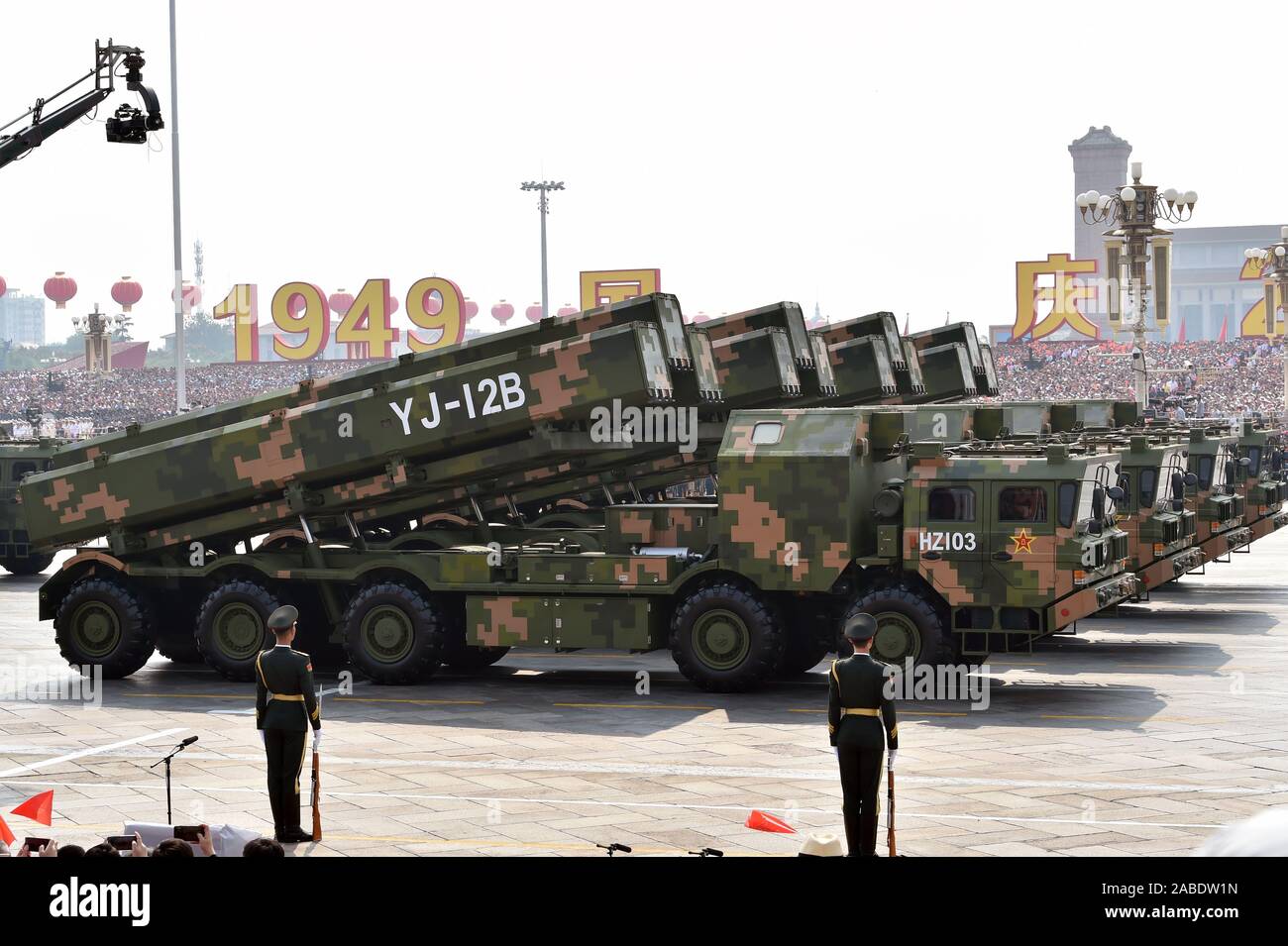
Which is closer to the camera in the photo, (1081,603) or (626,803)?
(626,803)

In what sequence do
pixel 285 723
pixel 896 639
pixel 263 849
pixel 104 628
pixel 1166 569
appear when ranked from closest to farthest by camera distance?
pixel 263 849 < pixel 285 723 < pixel 896 639 < pixel 104 628 < pixel 1166 569

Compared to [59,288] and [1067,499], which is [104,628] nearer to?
[1067,499]

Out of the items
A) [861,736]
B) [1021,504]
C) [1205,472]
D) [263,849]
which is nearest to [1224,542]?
[1205,472]

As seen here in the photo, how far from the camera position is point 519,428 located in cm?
1712

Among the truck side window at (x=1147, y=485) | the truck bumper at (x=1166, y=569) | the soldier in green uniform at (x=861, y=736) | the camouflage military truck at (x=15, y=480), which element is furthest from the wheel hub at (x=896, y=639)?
the camouflage military truck at (x=15, y=480)

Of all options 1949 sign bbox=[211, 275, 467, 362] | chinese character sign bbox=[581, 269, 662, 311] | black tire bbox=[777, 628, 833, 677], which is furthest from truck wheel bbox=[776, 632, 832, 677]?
1949 sign bbox=[211, 275, 467, 362]

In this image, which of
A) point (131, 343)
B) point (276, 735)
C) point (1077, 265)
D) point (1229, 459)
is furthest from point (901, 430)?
point (131, 343)

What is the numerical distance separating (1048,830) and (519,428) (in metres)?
7.66

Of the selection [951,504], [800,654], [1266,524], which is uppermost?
[951,504]

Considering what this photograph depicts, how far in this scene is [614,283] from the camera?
289ft

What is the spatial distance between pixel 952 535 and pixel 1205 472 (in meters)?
9.19

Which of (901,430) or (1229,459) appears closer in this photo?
(901,430)

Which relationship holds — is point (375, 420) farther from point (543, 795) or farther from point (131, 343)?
point (131, 343)

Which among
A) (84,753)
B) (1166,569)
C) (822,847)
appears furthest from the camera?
(1166,569)
